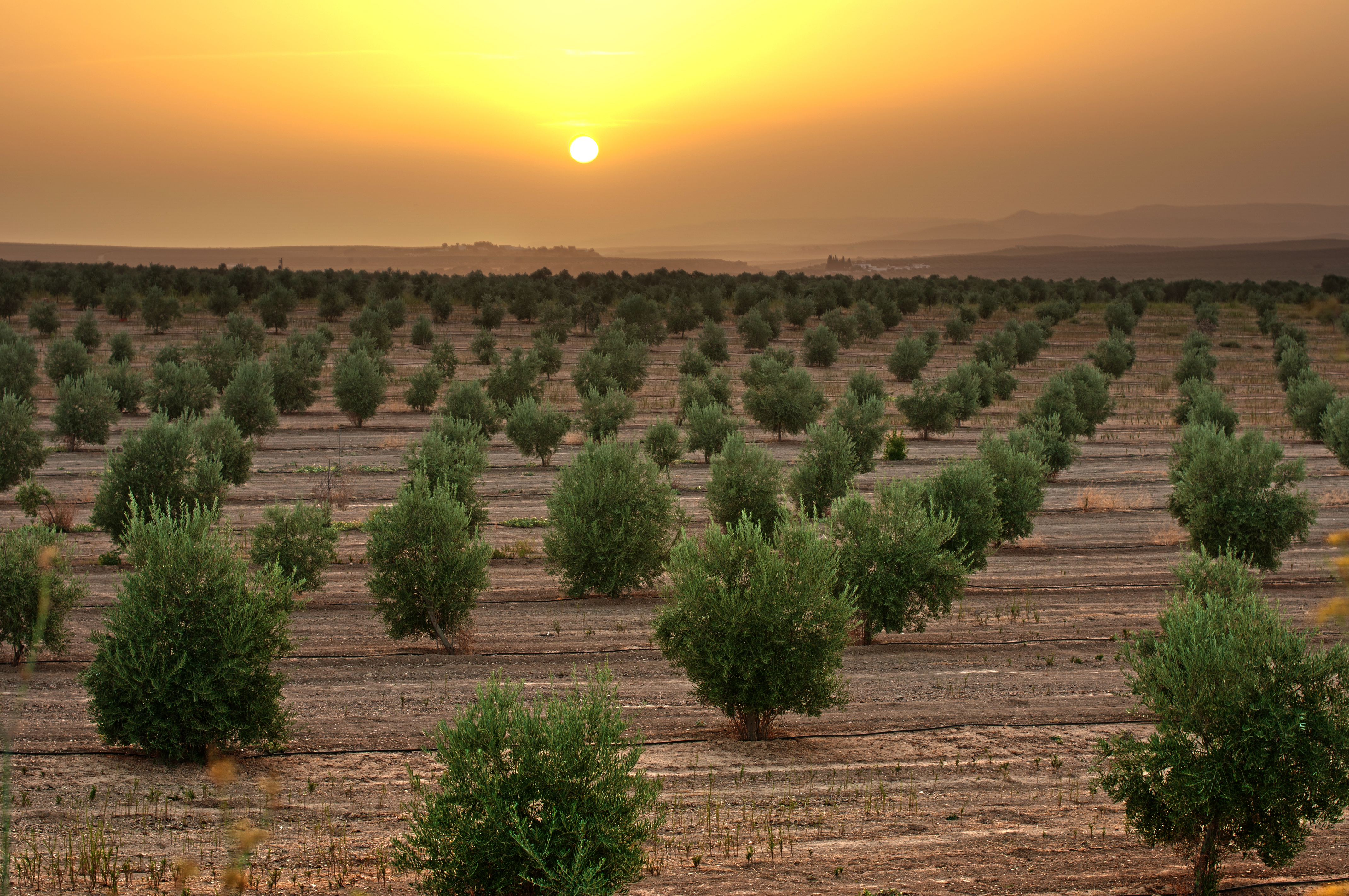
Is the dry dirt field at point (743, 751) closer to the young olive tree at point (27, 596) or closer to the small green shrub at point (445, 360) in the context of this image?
the young olive tree at point (27, 596)

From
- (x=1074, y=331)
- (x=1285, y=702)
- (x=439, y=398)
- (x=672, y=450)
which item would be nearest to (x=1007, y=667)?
(x=1285, y=702)

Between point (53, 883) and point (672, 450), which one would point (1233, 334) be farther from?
point (53, 883)

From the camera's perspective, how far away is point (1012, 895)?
9.68 metres

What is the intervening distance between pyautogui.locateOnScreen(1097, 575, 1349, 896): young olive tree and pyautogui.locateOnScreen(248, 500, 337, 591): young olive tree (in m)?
15.4

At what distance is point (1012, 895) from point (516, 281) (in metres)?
96.0

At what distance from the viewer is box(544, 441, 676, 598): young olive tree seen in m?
21.9

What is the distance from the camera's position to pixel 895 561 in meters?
18.5

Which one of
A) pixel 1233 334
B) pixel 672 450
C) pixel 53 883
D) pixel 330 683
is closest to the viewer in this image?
pixel 53 883

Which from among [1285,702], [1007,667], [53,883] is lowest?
[1007,667]

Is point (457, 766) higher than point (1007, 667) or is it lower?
higher

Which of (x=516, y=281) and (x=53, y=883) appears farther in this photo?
(x=516, y=281)

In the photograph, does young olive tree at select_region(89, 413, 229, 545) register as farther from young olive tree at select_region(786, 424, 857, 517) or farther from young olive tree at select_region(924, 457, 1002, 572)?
young olive tree at select_region(924, 457, 1002, 572)

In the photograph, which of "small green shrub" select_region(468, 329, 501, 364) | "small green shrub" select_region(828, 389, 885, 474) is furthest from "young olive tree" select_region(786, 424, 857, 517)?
"small green shrub" select_region(468, 329, 501, 364)

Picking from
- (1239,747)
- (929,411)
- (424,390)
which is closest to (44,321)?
(424,390)
